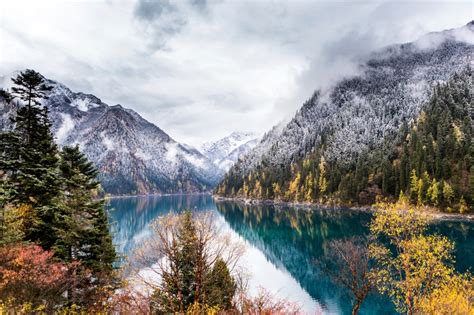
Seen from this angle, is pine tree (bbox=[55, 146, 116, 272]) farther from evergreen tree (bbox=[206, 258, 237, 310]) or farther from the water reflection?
the water reflection

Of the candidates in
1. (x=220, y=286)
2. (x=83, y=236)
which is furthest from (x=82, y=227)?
(x=220, y=286)

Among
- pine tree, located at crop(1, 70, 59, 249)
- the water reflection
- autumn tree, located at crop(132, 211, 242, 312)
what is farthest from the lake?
autumn tree, located at crop(132, 211, 242, 312)

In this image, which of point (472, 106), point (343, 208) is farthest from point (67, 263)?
point (472, 106)

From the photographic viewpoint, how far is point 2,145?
37.1 m

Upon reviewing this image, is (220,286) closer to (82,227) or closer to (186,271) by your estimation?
(186,271)

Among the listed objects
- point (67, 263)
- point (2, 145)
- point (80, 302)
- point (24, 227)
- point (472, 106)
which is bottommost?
point (80, 302)

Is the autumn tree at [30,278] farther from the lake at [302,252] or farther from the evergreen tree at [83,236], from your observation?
the lake at [302,252]

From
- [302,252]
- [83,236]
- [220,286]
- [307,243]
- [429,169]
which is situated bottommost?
[302,252]

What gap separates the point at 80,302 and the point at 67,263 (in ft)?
13.9

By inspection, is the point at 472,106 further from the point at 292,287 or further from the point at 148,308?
the point at 148,308

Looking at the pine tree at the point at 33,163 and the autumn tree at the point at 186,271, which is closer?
the autumn tree at the point at 186,271

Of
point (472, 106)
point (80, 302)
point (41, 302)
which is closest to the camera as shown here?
point (41, 302)

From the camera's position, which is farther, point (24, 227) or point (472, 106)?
point (472, 106)

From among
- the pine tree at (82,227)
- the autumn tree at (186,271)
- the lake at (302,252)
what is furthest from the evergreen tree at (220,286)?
the lake at (302,252)
